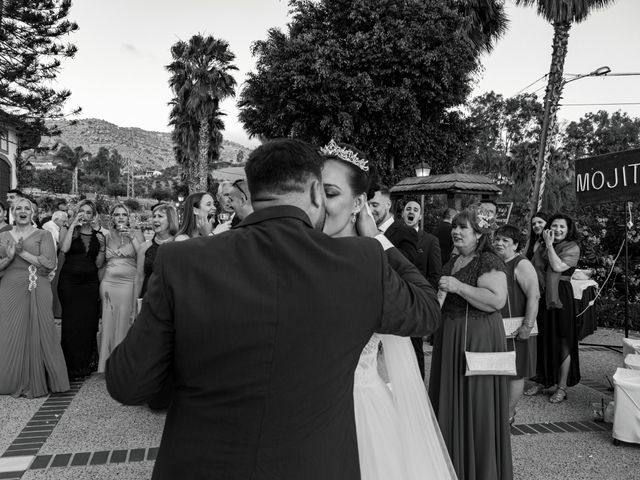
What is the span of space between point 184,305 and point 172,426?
14.7 inches

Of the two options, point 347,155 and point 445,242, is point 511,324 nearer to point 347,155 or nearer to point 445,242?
point 347,155

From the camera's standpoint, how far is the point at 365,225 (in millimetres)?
2246

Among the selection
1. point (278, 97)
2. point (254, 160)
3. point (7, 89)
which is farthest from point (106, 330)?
point (7, 89)

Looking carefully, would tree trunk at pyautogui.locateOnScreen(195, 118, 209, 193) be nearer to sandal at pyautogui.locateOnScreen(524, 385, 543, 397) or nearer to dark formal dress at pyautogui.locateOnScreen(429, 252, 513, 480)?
sandal at pyautogui.locateOnScreen(524, 385, 543, 397)

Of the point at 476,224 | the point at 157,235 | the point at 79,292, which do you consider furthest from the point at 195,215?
the point at 476,224

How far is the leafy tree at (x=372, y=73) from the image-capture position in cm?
1781

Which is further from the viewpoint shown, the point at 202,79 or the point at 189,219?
the point at 202,79

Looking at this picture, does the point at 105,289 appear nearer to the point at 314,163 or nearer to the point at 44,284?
the point at 44,284

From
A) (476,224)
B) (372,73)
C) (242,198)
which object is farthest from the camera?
(372,73)

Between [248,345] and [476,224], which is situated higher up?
[476,224]

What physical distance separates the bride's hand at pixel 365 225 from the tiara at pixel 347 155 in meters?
0.28

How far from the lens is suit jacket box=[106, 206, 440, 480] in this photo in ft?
4.24

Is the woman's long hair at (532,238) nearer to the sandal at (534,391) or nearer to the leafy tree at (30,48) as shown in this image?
the sandal at (534,391)

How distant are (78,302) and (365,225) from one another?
16.3 ft
